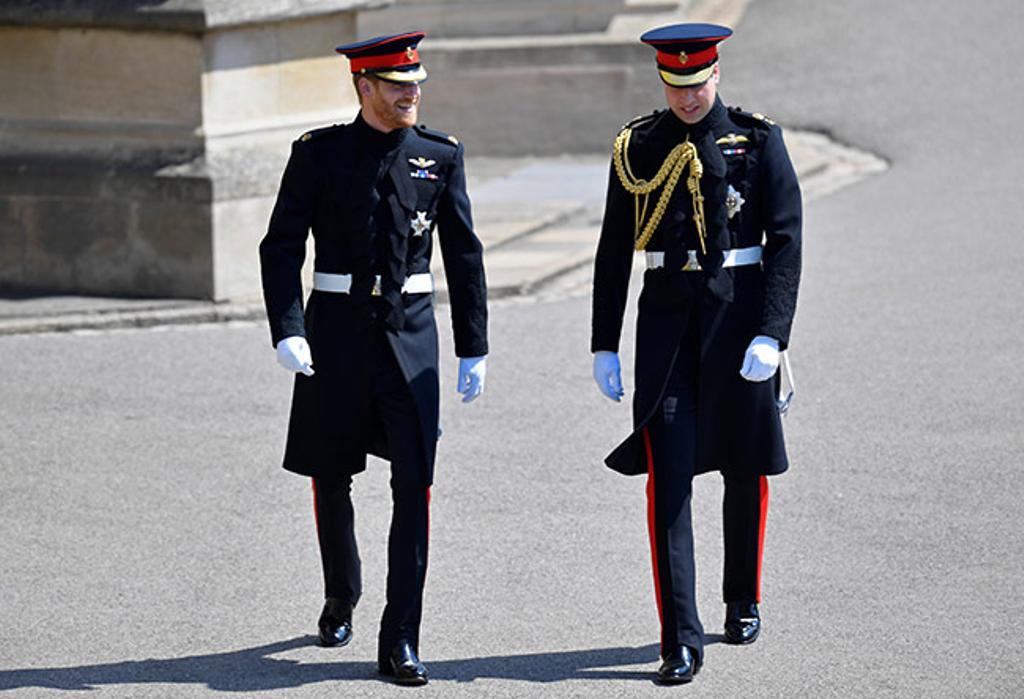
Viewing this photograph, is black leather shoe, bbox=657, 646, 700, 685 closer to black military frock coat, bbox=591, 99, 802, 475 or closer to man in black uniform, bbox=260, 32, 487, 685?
black military frock coat, bbox=591, 99, 802, 475

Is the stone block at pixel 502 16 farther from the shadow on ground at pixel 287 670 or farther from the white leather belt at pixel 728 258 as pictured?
the shadow on ground at pixel 287 670

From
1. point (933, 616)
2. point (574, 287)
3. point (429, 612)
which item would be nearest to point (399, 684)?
point (429, 612)

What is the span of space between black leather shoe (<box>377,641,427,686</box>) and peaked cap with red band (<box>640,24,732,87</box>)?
1.82 m

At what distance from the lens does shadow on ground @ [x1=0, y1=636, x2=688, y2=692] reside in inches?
259

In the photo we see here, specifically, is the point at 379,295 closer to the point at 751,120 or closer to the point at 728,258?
the point at 728,258

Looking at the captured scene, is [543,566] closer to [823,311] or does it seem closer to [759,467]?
[759,467]

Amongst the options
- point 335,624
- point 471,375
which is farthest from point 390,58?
point 335,624

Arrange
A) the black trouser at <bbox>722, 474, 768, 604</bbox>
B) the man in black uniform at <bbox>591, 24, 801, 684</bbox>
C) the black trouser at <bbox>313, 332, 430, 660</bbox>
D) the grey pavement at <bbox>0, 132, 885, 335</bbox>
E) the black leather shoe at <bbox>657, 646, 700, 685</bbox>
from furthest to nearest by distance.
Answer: the grey pavement at <bbox>0, 132, 885, 335</bbox> → the black trouser at <bbox>722, 474, 768, 604</bbox> → the man in black uniform at <bbox>591, 24, 801, 684</bbox> → the black trouser at <bbox>313, 332, 430, 660</bbox> → the black leather shoe at <bbox>657, 646, 700, 685</bbox>

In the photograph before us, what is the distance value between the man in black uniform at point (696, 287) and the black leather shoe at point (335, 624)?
3.07 feet

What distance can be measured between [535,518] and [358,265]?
6.15 ft

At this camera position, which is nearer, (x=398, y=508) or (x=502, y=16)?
(x=398, y=508)

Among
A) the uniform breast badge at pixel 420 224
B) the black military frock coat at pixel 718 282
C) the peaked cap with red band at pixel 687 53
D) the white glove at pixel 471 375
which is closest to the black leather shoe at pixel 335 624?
the white glove at pixel 471 375

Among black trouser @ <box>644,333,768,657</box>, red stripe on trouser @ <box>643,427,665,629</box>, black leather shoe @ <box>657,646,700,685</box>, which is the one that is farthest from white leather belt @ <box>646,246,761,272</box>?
black leather shoe @ <box>657,646,700,685</box>

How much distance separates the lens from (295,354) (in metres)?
6.66
